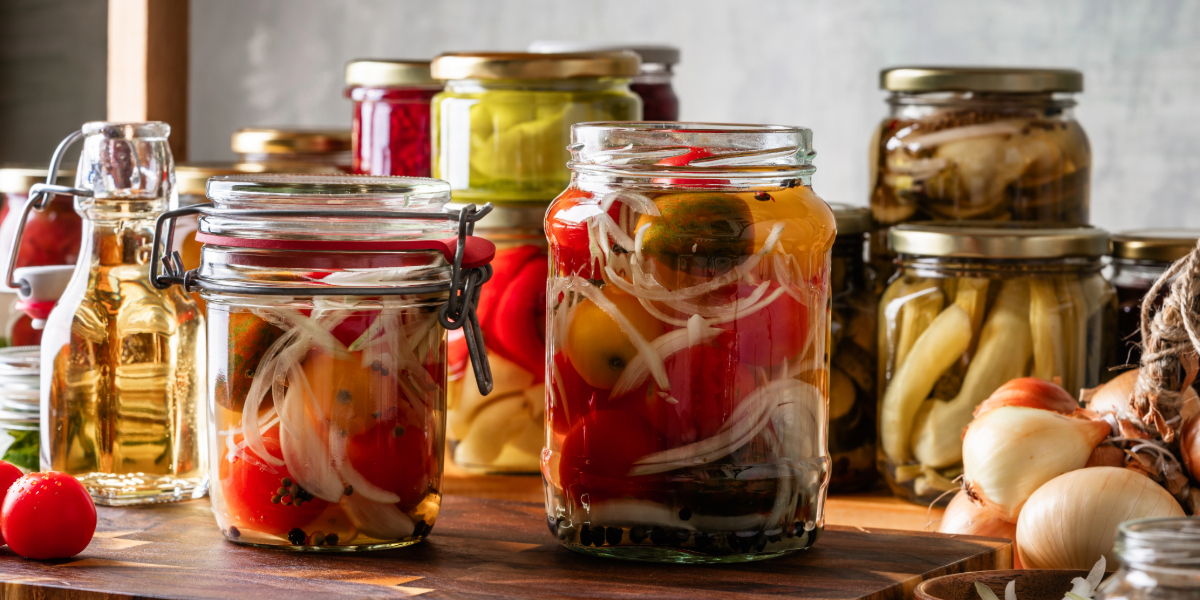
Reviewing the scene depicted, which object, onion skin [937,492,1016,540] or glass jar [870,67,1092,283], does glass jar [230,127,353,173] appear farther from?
onion skin [937,492,1016,540]

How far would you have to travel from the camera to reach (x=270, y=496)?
67cm

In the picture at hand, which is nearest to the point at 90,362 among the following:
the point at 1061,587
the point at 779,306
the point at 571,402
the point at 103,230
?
the point at 103,230

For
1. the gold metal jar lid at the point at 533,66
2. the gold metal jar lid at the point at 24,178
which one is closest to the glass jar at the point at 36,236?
the gold metal jar lid at the point at 24,178

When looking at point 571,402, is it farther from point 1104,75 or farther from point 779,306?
point 1104,75

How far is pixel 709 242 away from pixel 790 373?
0.27 ft

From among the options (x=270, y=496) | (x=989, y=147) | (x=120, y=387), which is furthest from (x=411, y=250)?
(x=989, y=147)

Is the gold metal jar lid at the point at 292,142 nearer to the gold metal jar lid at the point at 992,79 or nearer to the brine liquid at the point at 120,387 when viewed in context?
the brine liquid at the point at 120,387

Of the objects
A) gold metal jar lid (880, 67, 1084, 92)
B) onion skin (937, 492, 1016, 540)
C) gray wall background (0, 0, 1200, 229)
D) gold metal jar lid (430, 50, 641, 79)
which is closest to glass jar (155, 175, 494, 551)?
gold metal jar lid (430, 50, 641, 79)

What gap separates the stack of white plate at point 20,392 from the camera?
2.85 feet

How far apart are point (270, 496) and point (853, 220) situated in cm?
49

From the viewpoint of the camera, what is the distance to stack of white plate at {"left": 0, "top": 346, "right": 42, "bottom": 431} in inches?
34.2

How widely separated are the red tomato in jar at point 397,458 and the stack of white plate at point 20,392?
1.04ft

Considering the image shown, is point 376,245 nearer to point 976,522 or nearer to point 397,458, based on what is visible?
point 397,458

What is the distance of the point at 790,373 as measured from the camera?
0.66 m
